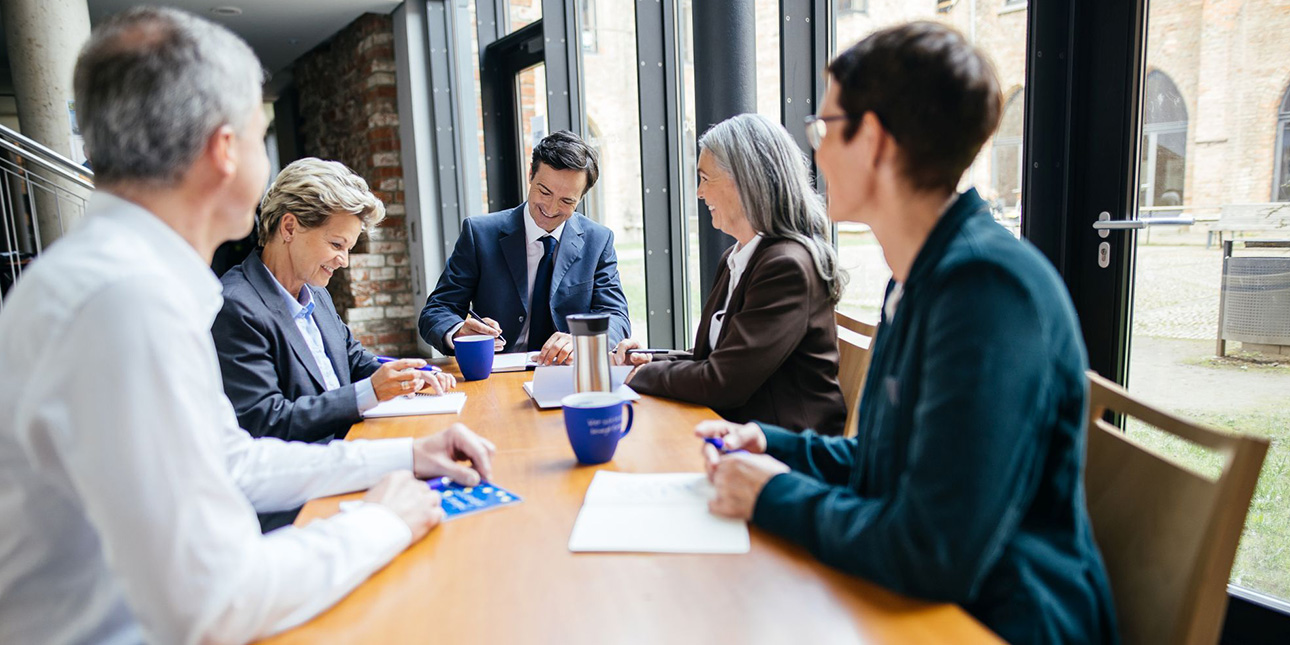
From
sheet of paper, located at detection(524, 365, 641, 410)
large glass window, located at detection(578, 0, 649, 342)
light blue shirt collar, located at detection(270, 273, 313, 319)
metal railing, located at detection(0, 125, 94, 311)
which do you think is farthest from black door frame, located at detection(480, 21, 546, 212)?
sheet of paper, located at detection(524, 365, 641, 410)

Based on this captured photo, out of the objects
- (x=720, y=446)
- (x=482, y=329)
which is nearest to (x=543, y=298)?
(x=482, y=329)

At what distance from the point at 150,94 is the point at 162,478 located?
0.38m

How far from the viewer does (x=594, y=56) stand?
4.11m

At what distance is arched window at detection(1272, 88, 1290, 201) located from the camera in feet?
5.77

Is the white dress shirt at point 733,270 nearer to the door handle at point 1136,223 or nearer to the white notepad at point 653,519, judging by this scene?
the white notepad at point 653,519

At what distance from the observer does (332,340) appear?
6.79ft

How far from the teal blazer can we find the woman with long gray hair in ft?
2.55

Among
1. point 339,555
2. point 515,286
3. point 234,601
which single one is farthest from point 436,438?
point 515,286

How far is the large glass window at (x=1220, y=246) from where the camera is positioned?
1808mm

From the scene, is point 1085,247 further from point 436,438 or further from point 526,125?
point 526,125

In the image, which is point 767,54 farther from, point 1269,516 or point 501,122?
point 501,122

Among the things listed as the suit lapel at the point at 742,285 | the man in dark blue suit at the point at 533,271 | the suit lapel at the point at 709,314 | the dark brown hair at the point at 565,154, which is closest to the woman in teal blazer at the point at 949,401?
the suit lapel at the point at 742,285

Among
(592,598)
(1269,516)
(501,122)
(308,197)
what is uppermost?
(501,122)

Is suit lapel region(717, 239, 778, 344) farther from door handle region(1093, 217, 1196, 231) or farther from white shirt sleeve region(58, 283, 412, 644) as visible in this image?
white shirt sleeve region(58, 283, 412, 644)
